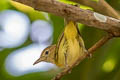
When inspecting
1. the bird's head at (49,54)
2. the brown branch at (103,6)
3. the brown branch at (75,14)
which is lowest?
the bird's head at (49,54)

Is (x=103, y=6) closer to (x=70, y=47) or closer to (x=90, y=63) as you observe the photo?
(x=70, y=47)

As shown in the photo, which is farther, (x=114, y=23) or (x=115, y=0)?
(x=115, y=0)

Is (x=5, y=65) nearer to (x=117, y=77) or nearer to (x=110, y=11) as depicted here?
(x=117, y=77)

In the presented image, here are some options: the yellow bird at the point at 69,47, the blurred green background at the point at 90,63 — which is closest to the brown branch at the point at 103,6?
the yellow bird at the point at 69,47

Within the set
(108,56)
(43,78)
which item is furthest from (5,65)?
(108,56)

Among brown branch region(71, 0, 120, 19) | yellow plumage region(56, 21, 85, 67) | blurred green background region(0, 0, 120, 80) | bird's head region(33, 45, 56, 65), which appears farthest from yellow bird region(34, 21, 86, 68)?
blurred green background region(0, 0, 120, 80)

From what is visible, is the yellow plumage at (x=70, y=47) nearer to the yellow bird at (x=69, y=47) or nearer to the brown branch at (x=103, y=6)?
the yellow bird at (x=69, y=47)

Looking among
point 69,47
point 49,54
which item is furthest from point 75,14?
point 49,54

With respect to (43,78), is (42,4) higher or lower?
higher
